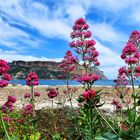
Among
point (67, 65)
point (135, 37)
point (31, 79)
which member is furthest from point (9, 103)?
point (135, 37)

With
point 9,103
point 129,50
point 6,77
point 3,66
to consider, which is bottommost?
point 9,103

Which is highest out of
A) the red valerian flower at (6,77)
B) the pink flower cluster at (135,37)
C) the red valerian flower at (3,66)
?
the pink flower cluster at (135,37)

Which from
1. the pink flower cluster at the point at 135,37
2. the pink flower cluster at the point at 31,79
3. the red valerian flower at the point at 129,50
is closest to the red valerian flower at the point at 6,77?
the pink flower cluster at the point at 31,79

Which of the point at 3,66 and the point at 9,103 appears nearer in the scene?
the point at 3,66

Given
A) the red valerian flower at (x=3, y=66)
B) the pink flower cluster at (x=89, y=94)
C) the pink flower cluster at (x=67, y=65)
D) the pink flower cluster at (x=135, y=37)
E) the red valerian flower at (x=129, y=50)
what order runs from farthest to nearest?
the pink flower cluster at (x=67, y=65)
the pink flower cluster at (x=135, y=37)
the red valerian flower at (x=129, y=50)
the red valerian flower at (x=3, y=66)
the pink flower cluster at (x=89, y=94)

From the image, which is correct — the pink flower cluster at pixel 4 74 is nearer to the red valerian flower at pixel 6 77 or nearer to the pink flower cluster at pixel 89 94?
the red valerian flower at pixel 6 77

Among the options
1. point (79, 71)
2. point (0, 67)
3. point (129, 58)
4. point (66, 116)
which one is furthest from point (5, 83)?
point (66, 116)

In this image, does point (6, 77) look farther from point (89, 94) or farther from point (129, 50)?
point (129, 50)

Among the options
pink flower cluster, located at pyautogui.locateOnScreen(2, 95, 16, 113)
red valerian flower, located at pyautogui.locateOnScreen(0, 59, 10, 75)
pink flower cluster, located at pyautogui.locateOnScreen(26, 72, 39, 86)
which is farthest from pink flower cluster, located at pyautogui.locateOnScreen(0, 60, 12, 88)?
pink flower cluster, located at pyautogui.locateOnScreen(26, 72, 39, 86)

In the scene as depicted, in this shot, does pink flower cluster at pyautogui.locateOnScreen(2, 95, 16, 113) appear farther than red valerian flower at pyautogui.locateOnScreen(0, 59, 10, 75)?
Yes

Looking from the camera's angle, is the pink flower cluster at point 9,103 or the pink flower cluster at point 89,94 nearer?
the pink flower cluster at point 89,94

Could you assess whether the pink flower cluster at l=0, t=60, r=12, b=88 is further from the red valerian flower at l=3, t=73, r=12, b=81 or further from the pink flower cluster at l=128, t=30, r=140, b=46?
the pink flower cluster at l=128, t=30, r=140, b=46

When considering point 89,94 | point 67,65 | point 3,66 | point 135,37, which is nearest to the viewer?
point 89,94

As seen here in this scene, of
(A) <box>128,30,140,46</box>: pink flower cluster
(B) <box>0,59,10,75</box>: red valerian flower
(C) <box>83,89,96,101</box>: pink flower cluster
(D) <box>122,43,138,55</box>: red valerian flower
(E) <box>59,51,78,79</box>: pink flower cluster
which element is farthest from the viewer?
(E) <box>59,51,78,79</box>: pink flower cluster
